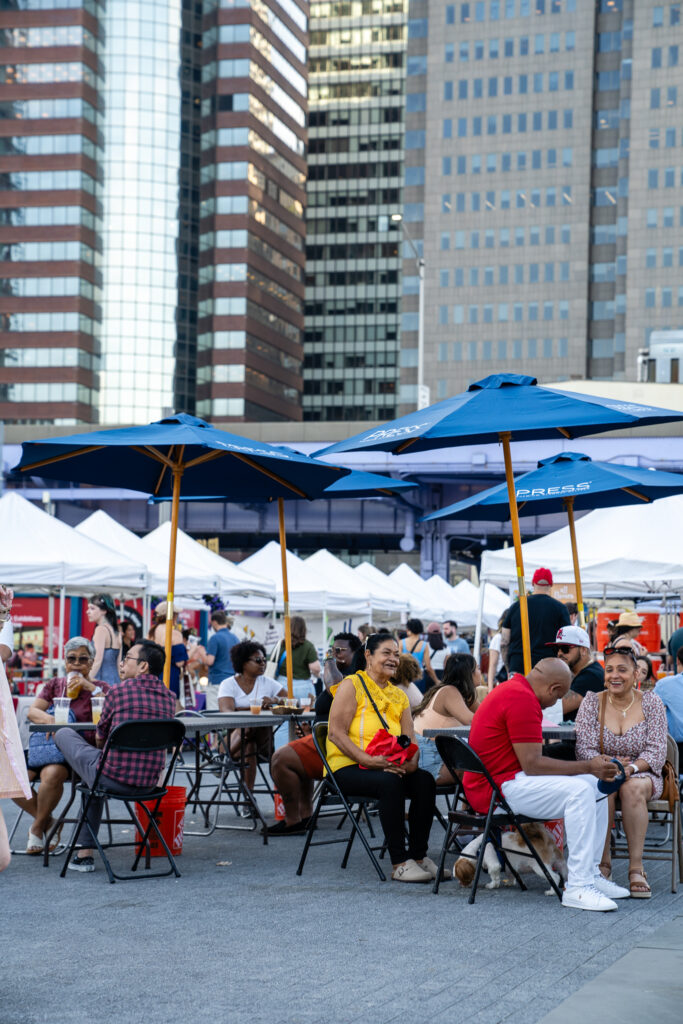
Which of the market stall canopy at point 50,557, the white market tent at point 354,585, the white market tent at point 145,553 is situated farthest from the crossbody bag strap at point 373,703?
the white market tent at point 354,585

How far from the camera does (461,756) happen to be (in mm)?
7777

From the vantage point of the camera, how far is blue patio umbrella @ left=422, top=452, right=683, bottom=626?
469 inches

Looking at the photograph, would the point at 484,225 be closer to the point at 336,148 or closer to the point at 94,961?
the point at 336,148

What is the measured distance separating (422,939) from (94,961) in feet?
5.11

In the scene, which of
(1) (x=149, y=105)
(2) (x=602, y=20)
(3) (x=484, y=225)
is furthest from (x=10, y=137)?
(2) (x=602, y=20)

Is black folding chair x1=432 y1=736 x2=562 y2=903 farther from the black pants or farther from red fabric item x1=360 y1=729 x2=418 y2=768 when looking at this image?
red fabric item x1=360 y1=729 x2=418 y2=768

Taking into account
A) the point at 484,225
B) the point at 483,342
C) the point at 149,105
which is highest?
the point at 149,105

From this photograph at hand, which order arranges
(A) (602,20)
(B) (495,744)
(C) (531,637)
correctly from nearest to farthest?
(B) (495,744) < (C) (531,637) < (A) (602,20)

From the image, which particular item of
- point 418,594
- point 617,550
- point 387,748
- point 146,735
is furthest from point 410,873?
point 418,594

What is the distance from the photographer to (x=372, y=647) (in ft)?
28.6

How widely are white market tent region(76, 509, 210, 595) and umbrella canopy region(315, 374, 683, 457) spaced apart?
10668 millimetres

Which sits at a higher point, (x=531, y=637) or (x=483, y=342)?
(x=483, y=342)

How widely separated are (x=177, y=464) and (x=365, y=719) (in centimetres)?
298

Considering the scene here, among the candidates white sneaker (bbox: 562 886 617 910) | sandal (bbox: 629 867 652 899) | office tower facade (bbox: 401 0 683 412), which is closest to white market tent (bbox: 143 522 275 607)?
sandal (bbox: 629 867 652 899)
